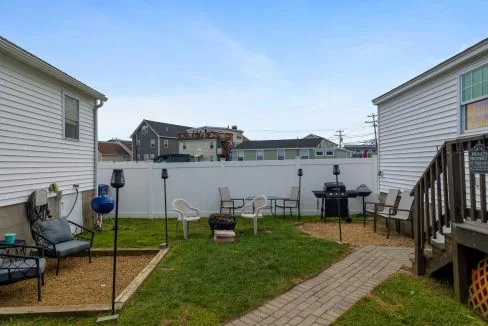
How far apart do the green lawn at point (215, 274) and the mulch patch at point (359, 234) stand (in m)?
0.56

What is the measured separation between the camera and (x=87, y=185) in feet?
29.8

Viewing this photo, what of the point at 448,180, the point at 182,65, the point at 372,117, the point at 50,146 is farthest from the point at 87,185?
the point at 372,117

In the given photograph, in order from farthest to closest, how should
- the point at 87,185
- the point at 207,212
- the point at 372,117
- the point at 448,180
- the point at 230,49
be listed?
1. the point at 372,117
2. the point at 230,49
3. the point at 207,212
4. the point at 87,185
5. the point at 448,180

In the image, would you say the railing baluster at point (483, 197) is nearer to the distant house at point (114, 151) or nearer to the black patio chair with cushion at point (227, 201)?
the black patio chair with cushion at point (227, 201)

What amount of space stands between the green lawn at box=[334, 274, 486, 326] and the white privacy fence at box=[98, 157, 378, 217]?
6.30 m

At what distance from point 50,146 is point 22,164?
111 cm

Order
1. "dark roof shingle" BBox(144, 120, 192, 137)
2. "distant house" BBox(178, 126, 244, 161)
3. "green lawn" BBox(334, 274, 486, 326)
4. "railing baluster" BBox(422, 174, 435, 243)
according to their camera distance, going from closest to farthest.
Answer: "green lawn" BBox(334, 274, 486, 326) < "railing baluster" BBox(422, 174, 435, 243) < "distant house" BBox(178, 126, 244, 161) < "dark roof shingle" BBox(144, 120, 192, 137)

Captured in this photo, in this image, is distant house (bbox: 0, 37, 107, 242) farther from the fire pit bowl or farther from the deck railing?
the deck railing

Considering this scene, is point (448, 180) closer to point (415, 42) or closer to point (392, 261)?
point (392, 261)

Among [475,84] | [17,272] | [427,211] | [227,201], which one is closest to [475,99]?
[475,84]

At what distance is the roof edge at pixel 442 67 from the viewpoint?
5.63 m

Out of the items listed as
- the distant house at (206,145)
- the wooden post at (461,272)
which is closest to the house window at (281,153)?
the distant house at (206,145)

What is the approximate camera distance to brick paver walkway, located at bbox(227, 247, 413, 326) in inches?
133

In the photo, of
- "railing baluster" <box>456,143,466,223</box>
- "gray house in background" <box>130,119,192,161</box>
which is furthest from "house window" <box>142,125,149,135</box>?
"railing baluster" <box>456,143,466,223</box>
